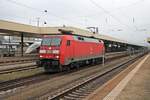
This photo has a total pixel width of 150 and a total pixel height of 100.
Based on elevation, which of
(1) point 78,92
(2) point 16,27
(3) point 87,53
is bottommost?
(1) point 78,92

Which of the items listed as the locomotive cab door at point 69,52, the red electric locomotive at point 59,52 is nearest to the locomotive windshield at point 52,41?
the red electric locomotive at point 59,52

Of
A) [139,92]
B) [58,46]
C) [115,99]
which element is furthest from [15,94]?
[58,46]

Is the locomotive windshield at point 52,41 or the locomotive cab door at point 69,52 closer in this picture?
the locomotive windshield at point 52,41

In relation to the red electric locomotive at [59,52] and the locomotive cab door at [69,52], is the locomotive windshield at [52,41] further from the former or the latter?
the locomotive cab door at [69,52]

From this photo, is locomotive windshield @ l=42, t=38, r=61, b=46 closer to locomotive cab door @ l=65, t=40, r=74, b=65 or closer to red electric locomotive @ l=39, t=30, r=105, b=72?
red electric locomotive @ l=39, t=30, r=105, b=72

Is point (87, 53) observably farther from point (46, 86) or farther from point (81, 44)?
point (46, 86)

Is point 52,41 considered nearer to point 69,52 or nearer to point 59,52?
point 59,52

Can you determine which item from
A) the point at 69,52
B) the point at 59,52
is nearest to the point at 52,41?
the point at 59,52

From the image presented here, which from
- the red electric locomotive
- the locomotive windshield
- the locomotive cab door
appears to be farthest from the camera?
the locomotive cab door

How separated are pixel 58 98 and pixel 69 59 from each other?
11124mm

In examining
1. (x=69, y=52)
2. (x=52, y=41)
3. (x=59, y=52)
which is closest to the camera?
(x=59, y=52)

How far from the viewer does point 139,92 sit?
1195cm

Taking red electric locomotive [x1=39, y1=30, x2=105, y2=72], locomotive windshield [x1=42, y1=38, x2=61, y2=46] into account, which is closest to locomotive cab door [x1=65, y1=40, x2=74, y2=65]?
red electric locomotive [x1=39, y1=30, x2=105, y2=72]

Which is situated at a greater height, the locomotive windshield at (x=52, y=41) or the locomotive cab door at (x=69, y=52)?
the locomotive windshield at (x=52, y=41)
